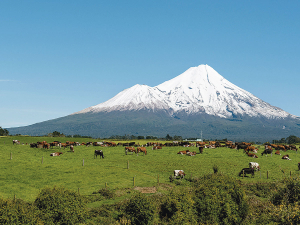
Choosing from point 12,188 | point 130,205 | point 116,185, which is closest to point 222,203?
point 130,205

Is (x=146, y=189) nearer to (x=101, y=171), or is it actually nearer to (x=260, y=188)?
(x=101, y=171)

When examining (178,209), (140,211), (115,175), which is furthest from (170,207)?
(115,175)

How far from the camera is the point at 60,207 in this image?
2366 centimetres

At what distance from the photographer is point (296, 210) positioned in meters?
22.8

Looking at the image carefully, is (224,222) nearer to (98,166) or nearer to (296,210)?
(296,210)

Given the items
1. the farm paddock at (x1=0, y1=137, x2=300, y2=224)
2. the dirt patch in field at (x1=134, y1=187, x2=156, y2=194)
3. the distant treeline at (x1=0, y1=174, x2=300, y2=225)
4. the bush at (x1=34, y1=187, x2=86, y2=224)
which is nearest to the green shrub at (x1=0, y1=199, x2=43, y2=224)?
the distant treeline at (x1=0, y1=174, x2=300, y2=225)

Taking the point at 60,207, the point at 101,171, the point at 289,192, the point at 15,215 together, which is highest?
the point at 15,215

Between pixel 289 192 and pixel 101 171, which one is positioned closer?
pixel 289 192

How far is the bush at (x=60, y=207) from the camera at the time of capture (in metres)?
23.2

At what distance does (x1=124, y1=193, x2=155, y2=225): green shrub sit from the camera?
2519 cm

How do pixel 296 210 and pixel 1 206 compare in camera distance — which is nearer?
pixel 1 206

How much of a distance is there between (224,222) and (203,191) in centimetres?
355

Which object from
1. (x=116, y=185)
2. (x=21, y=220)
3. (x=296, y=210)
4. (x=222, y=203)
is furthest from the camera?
(x=116, y=185)

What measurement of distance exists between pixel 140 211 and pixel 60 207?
21.5 ft
